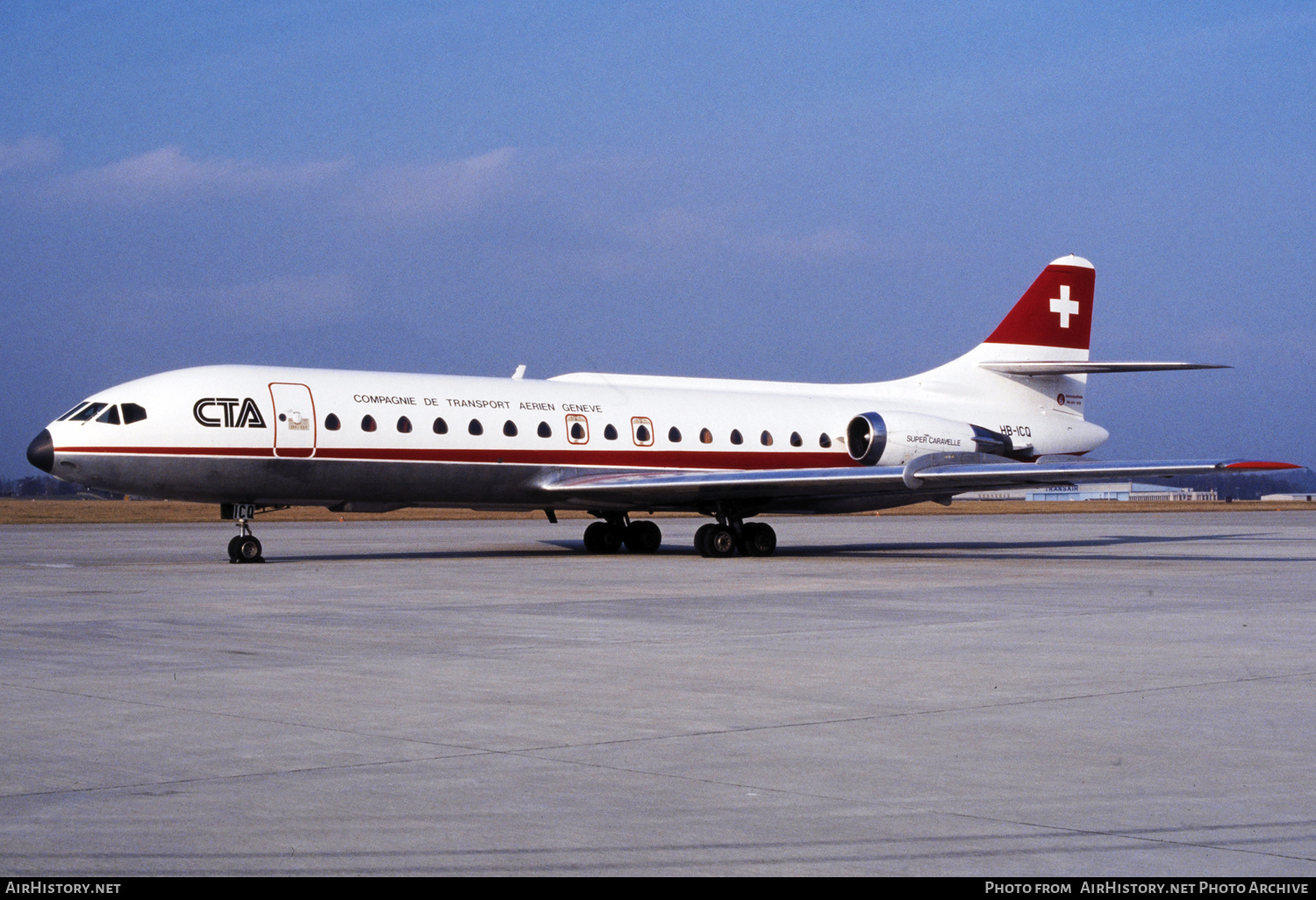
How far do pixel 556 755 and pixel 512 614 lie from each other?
734 cm

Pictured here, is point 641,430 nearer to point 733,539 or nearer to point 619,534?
point 619,534

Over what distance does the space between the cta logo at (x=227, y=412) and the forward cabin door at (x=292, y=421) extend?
0.33 meters

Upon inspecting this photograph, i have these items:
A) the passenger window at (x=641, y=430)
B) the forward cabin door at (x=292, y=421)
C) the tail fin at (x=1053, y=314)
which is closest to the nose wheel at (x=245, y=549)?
the forward cabin door at (x=292, y=421)

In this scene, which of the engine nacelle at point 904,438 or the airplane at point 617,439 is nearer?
the airplane at point 617,439

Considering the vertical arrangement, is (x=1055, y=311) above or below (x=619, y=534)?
above

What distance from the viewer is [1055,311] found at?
1238 inches

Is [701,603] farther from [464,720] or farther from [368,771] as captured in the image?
[368,771]

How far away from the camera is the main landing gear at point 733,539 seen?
2575 cm

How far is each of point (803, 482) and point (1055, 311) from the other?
1023cm

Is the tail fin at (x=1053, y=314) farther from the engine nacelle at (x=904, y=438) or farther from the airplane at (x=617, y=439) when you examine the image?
the engine nacelle at (x=904, y=438)

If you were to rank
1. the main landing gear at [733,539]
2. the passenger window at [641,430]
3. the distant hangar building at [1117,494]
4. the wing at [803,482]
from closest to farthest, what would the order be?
the wing at [803,482]
the main landing gear at [733,539]
the passenger window at [641,430]
the distant hangar building at [1117,494]

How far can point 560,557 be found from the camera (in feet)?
84.5

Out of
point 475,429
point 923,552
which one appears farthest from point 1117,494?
point 475,429
